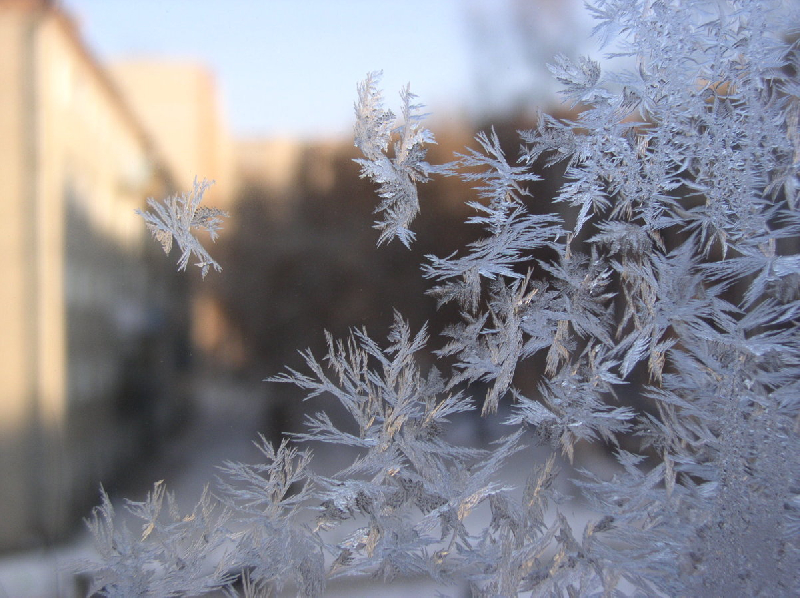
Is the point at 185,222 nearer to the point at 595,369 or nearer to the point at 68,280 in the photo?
the point at 68,280

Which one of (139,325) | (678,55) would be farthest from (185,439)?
(678,55)

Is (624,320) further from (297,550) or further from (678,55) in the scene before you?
(297,550)

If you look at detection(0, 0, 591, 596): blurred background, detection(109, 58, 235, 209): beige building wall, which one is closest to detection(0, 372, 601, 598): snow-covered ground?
detection(0, 0, 591, 596): blurred background

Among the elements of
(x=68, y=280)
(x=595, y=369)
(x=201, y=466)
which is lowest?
(x=201, y=466)

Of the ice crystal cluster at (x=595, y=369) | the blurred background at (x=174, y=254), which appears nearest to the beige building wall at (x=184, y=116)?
the blurred background at (x=174, y=254)

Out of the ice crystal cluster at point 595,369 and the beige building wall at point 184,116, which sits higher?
the beige building wall at point 184,116

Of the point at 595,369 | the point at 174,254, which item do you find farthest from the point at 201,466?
the point at 595,369

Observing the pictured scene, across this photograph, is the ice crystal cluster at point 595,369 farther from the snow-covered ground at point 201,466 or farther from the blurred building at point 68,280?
the blurred building at point 68,280
